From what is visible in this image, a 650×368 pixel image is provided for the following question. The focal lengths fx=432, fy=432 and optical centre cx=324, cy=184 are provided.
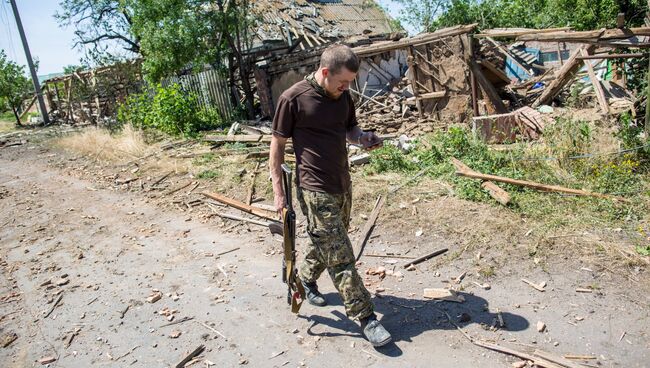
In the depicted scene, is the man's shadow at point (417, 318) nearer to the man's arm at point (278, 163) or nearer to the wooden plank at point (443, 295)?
the wooden plank at point (443, 295)

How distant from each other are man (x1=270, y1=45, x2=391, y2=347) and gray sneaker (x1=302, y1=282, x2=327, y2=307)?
56 cm

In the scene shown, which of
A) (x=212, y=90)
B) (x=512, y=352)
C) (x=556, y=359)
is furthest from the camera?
(x=212, y=90)

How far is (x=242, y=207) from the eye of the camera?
6.55 meters

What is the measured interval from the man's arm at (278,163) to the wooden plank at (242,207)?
271 cm

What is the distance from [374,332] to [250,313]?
1271 millimetres

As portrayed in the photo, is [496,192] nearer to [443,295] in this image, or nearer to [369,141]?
[443,295]

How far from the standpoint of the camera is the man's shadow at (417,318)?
3492 millimetres

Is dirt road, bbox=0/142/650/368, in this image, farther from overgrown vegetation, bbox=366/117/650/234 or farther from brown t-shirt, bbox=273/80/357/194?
brown t-shirt, bbox=273/80/357/194

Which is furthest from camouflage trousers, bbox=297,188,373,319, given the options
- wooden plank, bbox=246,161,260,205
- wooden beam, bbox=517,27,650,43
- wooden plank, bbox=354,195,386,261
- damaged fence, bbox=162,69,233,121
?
damaged fence, bbox=162,69,233,121

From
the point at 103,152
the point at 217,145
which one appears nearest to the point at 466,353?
the point at 217,145

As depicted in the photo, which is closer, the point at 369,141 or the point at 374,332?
the point at 374,332

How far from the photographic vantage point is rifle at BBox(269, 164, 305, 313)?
349 cm

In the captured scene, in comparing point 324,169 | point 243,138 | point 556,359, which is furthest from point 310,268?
point 243,138

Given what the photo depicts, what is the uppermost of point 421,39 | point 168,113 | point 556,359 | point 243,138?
point 421,39
